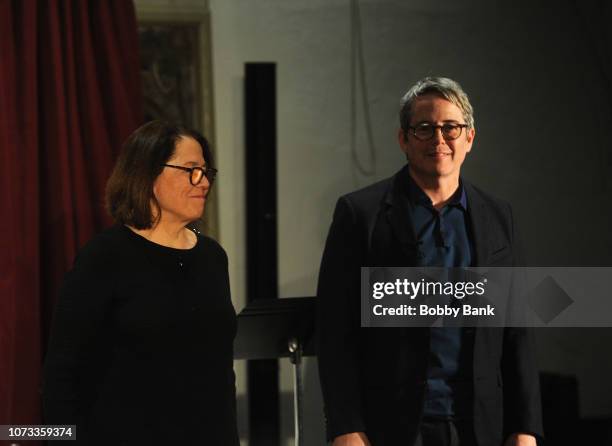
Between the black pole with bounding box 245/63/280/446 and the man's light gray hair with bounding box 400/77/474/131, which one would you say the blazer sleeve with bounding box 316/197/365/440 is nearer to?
the man's light gray hair with bounding box 400/77/474/131

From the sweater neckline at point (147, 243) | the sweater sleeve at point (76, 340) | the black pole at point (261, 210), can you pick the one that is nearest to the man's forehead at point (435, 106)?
the sweater neckline at point (147, 243)

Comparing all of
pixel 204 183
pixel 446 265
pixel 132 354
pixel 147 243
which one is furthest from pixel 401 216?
pixel 132 354

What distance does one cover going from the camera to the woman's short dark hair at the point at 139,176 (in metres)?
1.85

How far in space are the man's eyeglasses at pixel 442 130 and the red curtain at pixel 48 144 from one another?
1378mm

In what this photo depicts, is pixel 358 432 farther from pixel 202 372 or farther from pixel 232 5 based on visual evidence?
pixel 232 5

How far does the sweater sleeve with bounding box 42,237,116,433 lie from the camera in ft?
5.58

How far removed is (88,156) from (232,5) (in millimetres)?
900

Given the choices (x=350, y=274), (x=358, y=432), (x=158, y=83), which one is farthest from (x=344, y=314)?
(x=158, y=83)

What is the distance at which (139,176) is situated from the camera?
1865 mm

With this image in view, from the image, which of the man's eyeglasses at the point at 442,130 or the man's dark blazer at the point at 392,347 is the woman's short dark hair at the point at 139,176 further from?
the man's eyeglasses at the point at 442,130

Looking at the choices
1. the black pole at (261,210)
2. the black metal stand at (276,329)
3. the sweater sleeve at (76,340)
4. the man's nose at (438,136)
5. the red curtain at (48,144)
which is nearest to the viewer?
the sweater sleeve at (76,340)

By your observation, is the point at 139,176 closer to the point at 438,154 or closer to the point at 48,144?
the point at 438,154

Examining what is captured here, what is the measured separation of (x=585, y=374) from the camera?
3.76 meters

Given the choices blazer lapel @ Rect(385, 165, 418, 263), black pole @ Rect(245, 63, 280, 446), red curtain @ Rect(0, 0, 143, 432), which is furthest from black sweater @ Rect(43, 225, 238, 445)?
black pole @ Rect(245, 63, 280, 446)
